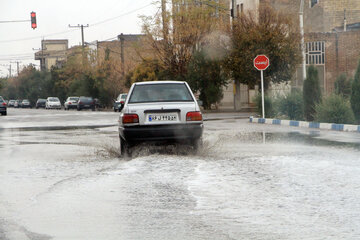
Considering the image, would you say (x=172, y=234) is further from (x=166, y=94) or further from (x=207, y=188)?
(x=166, y=94)

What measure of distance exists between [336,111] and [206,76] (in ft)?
72.5

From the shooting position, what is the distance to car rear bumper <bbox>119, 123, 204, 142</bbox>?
12.2 meters

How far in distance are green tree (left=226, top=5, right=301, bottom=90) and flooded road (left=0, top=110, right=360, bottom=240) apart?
2646cm

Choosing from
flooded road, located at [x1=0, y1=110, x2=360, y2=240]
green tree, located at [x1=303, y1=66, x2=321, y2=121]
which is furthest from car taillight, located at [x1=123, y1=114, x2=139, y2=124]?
green tree, located at [x1=303, y1=66, x2=321, y2=121]

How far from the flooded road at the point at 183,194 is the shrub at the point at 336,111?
9.22 metres

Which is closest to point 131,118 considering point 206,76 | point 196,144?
point 196,144

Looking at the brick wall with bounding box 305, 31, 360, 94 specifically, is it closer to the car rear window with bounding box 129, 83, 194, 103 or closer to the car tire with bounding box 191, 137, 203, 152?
the car rear window with bounding box 129, 83, 194, 103

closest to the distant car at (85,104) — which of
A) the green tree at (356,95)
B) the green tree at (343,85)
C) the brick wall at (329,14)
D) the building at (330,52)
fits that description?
the building at (330,52)

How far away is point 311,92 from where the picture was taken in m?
26.5

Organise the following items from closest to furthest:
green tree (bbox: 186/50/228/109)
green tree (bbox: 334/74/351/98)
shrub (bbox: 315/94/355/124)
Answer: shrub (bbox: 315/94/355/124)
green tree (bbox: 186/50/228/109)
green tree (bbox: 334/74/351/98)

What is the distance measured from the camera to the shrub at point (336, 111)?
2330cm

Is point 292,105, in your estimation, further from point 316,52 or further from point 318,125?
point 316,52

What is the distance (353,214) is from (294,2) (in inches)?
2096

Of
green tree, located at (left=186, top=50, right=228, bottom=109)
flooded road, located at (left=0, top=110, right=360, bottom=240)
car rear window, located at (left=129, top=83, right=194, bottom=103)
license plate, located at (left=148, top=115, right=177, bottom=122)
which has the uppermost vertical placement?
green tree, located at (left=186, top=50, right=228, bottom=109)
